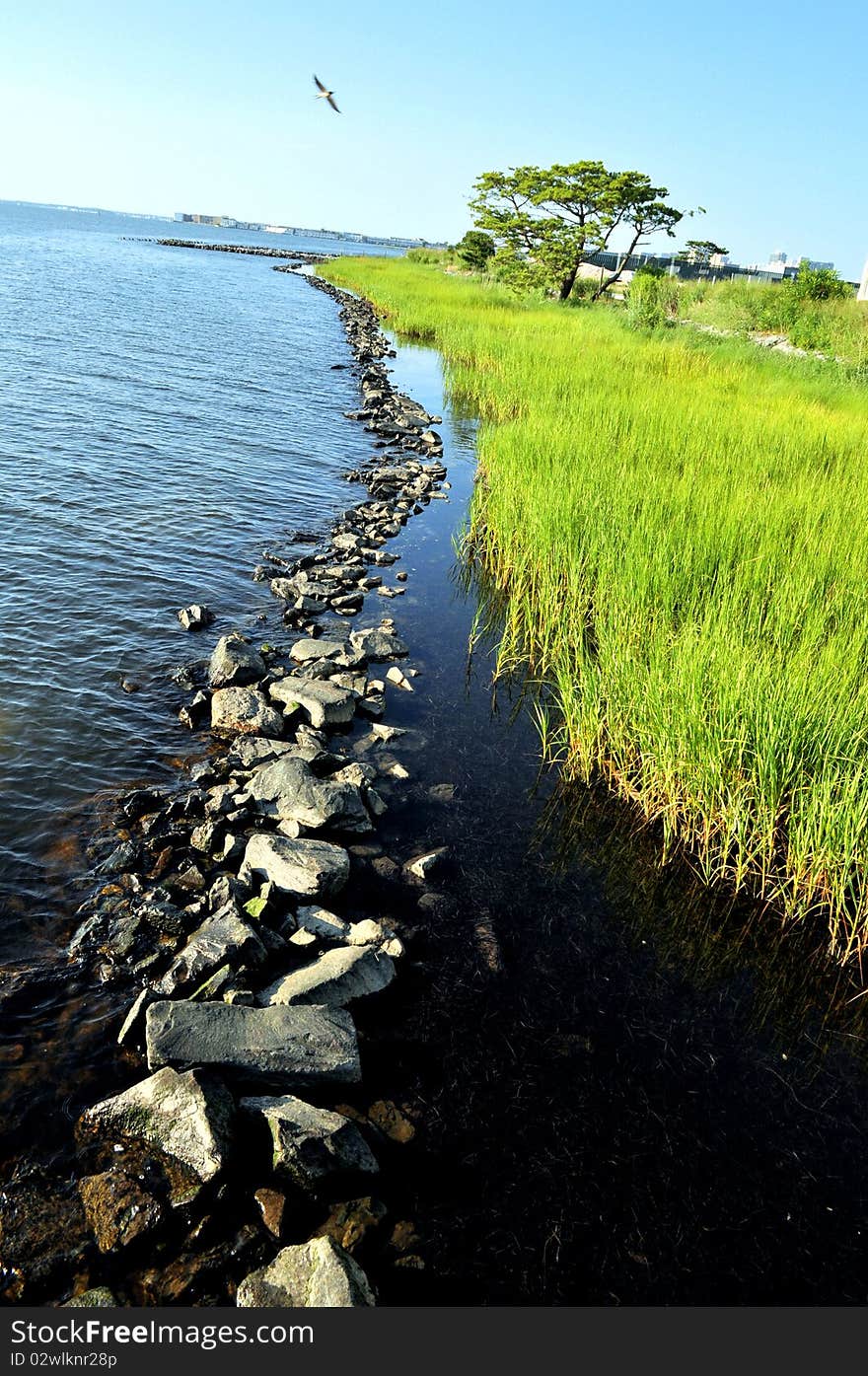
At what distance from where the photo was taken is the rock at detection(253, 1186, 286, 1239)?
3215 millimetres

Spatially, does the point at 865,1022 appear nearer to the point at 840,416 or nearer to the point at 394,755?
the point at 394,755

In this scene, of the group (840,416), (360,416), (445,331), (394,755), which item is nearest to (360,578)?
(394,755)

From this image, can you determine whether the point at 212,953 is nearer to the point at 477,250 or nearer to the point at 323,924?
the point at 323,924

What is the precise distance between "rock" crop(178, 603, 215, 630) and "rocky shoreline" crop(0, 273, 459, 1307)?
1085mm

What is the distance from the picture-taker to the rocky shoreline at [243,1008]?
3.08 metres

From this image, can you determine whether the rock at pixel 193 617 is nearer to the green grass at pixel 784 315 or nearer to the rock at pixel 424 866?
the rock at pixel 424 866

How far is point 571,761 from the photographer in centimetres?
679

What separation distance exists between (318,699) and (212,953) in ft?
10.4

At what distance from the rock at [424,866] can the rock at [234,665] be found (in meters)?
2.92

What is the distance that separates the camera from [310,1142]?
3.39m

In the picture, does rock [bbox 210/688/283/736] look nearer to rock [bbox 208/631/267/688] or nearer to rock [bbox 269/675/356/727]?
rock [bbox 269/675/356/727]

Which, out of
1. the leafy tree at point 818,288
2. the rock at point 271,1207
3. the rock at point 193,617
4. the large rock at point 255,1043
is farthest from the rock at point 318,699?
the leafy tree at point 818,288

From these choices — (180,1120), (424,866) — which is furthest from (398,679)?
(180,1120)
